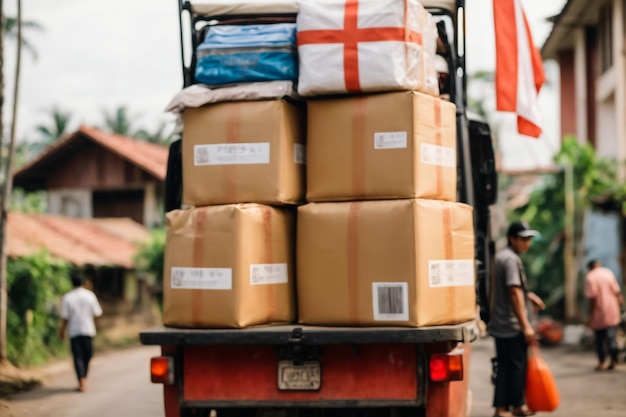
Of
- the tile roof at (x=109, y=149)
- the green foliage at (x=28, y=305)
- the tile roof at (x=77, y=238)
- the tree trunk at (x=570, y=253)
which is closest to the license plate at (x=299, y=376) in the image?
the green foliage at (x=28, y=305)

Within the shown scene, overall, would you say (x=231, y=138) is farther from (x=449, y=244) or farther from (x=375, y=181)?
(x=449, y=244)

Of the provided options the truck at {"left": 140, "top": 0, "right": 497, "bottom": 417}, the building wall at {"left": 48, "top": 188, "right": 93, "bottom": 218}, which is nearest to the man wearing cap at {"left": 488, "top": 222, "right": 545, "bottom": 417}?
the truck at {"left": 140, "top": 0, "right": 497, "bottom": 417}

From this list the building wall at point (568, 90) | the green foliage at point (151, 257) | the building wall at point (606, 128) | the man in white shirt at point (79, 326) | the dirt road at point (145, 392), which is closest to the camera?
the dirt road at point (145, 392)

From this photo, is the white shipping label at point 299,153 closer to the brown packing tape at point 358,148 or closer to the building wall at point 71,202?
the brown packing tape at point 358,148

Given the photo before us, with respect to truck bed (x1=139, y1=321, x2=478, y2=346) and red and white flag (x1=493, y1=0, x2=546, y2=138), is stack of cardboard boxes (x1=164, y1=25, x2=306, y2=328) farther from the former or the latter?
red and white flag (x1=493, y1=0, x2=546, y2=138)

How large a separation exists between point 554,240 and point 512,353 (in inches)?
515

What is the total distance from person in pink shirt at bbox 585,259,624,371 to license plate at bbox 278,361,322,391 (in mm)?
8737

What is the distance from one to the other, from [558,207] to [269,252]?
16079 mm

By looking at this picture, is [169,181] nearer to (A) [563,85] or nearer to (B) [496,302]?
(B) [496,302]

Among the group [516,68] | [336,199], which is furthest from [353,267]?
[516,68]

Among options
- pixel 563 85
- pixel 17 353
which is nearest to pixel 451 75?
pixel 17 353

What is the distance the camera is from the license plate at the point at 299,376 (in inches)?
229

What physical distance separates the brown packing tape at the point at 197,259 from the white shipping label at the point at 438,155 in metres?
1.31

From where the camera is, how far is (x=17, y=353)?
1566 centimetres
